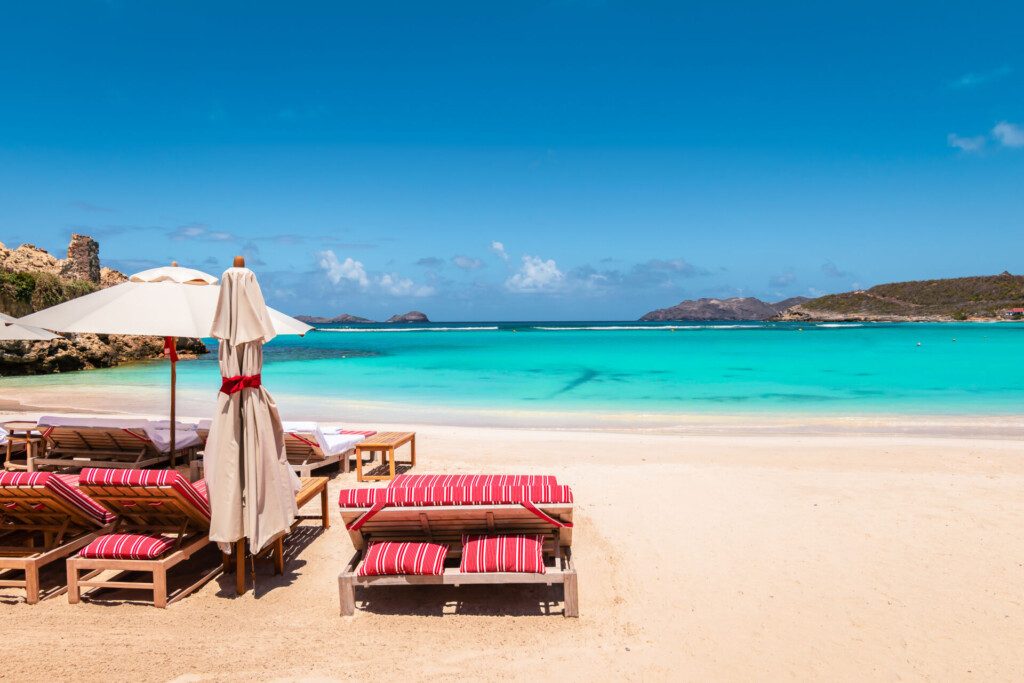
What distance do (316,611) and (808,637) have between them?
10.2 feet

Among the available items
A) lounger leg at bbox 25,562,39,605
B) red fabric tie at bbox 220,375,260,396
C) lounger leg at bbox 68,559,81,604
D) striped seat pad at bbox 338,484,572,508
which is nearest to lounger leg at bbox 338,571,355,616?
striped seat pad at bbox 338,484,572,508

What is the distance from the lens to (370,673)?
3.41m

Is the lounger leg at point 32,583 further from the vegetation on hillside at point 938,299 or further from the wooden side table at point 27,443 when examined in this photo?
the vegetation on hillside at point 938,299

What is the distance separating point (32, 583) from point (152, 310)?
2.01m

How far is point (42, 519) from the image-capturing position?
4.45 m

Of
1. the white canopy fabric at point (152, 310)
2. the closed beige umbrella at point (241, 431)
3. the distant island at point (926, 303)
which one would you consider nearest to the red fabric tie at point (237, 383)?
the closed beige umbrella at point (241, 431)

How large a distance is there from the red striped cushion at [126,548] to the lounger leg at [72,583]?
0.28 feet

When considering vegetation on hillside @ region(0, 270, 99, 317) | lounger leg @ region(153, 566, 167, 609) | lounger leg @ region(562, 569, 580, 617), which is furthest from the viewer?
vegetation on hillside @ region(0, 270, 99, 317)

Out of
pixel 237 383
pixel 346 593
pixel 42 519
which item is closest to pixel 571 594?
pixel 346 593

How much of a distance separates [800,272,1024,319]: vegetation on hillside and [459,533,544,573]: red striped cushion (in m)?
118

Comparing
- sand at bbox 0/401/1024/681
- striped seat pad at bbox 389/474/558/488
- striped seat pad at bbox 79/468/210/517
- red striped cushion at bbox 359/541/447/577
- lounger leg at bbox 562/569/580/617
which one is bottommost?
sand at bbox 0/401/1024/681

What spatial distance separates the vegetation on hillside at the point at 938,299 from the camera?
101 m

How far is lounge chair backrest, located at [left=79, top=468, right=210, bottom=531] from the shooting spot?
4.11 metres

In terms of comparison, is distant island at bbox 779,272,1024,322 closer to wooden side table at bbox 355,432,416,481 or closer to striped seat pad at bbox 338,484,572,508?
wooden side table at bbox 355,432,416,481
